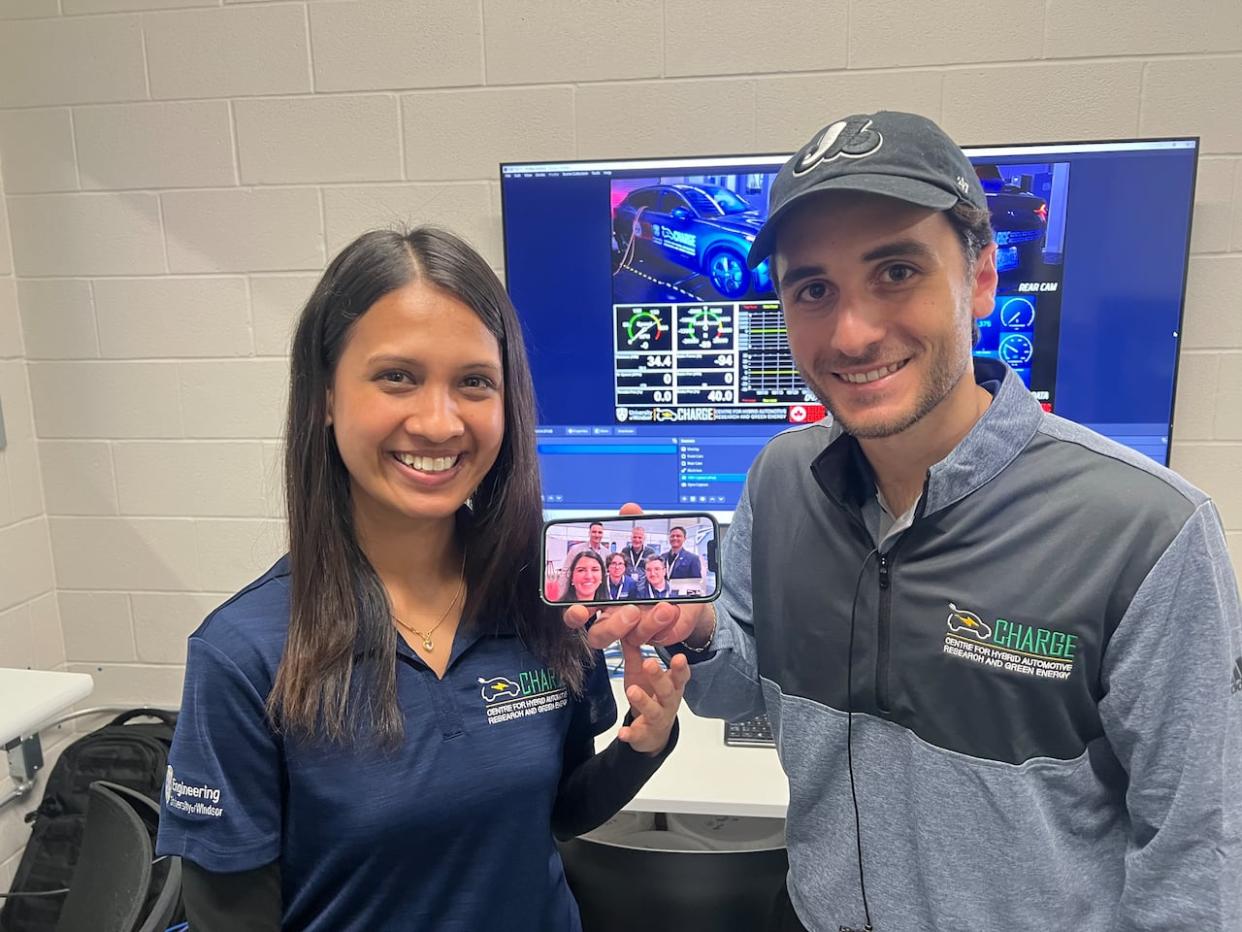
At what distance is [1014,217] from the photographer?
175 cm

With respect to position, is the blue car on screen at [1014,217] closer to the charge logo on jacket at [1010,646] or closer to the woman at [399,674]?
the charge logo on jacket at [1010,646]

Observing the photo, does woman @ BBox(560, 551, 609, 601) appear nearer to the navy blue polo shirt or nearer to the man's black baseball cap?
the navy blue polo shirt

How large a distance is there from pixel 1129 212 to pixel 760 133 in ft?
2.68

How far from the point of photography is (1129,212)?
173 cm

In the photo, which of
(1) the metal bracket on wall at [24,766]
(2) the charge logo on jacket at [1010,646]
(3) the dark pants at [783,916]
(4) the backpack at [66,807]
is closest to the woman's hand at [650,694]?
(2) the charge logo on jacket at [1010,646]

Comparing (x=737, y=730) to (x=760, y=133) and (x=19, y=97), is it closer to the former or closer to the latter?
(x=760, y=133)

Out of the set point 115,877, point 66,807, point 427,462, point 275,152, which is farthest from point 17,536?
point 427,462

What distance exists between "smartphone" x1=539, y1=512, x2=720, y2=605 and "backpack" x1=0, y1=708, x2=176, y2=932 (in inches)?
60.7

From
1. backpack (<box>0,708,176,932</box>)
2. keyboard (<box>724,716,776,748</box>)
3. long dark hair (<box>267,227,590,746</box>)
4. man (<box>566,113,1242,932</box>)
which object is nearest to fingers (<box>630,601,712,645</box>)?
man (<box>566,113,1242,932</box>)

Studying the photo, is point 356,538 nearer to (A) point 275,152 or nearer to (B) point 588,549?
(B) point 588,549

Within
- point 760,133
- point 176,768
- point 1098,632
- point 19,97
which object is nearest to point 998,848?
point 1098,632

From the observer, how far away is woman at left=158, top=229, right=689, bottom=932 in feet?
2.99

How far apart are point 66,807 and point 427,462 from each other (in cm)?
182

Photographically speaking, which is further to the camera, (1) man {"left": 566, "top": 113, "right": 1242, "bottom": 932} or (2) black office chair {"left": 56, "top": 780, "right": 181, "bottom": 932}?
(2) black office chair {"left": 56, "top": 780, "right": 181, "bottom": 932}
